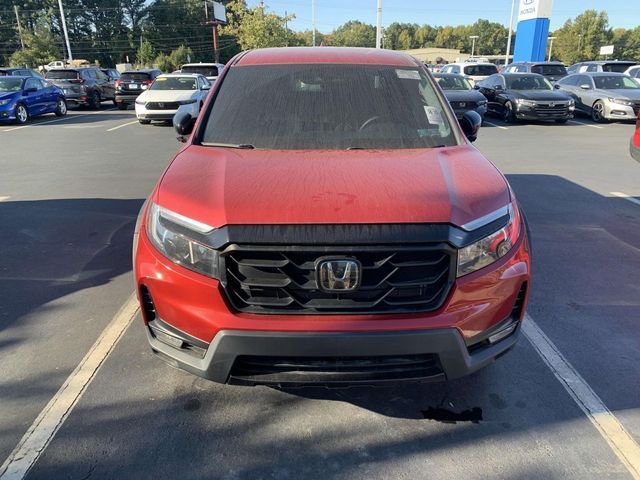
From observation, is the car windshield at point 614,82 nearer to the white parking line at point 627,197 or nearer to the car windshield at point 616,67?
the car windshield at point 616,67

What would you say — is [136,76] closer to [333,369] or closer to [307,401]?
[307,401]

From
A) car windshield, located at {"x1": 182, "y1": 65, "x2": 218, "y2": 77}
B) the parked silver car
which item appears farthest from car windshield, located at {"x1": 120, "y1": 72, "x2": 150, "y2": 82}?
the parked silver car

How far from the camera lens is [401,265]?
85.4 inches

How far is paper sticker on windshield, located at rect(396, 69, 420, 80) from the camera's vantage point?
3670mm

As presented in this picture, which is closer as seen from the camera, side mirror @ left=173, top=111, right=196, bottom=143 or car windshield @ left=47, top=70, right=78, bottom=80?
side mirror @ left=173, top=111, right=196, bottom=143

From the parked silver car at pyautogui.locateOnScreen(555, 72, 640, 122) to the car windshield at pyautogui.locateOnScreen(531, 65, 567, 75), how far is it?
364 centimetres

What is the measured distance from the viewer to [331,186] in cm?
241

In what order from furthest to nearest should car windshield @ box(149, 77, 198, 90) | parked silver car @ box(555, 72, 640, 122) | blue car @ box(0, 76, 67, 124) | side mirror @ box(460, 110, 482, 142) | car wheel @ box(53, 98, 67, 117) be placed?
car wheel @ box(53, 98, 67, 117) < car windshield @ box(149, 77, 198, 90) < blue car @ box(0, 76, 67, 124) < parked silver car @ box(555, 72, 640, 122) < side mirror @ box(460, 110, 482, 142)

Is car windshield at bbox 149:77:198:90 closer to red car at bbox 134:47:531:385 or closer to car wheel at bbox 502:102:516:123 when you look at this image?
car wheel at bbox 502:102:516:123

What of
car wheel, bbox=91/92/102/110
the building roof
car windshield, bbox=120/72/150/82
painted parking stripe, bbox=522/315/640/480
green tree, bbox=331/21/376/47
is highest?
green tree, bbox=331/21/376/47

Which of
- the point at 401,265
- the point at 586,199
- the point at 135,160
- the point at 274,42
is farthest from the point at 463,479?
the point at 274,42

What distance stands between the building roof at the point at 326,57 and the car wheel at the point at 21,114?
1471cm

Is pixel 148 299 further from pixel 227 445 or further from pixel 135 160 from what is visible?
pixel 135 160

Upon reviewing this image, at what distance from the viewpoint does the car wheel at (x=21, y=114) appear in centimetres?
1548
